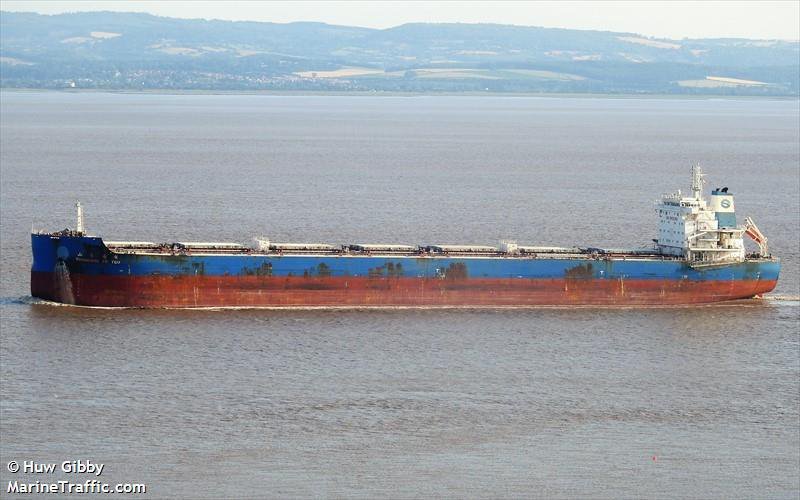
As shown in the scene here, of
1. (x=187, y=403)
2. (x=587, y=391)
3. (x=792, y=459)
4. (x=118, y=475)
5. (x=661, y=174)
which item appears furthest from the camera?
(x=661, y=174)

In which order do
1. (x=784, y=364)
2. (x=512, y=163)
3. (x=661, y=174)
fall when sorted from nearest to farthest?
(x=784, y=364) → (x=661, y=174) → (x=512, y=163)

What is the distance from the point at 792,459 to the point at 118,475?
558 inches

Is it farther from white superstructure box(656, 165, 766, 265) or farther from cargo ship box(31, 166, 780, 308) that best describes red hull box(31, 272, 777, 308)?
white superstructure box(656, 165, 766, 265)

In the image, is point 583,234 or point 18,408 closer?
point 18,408

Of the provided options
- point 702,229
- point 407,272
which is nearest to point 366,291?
point 407,272

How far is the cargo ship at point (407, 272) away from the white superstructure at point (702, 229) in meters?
0.04

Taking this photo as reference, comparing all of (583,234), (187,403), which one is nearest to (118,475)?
(187,403)

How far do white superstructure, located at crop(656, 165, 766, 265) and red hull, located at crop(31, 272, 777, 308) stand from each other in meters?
1.07

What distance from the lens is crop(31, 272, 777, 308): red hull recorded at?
41469 millimetres

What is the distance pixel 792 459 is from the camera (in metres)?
28.8

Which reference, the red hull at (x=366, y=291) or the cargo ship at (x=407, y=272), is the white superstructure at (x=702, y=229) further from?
the red hull at (x=366, y=291)

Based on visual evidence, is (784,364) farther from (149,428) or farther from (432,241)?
(432,241)

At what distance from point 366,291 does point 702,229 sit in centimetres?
1181

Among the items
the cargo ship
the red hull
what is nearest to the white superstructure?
the cargo ship
